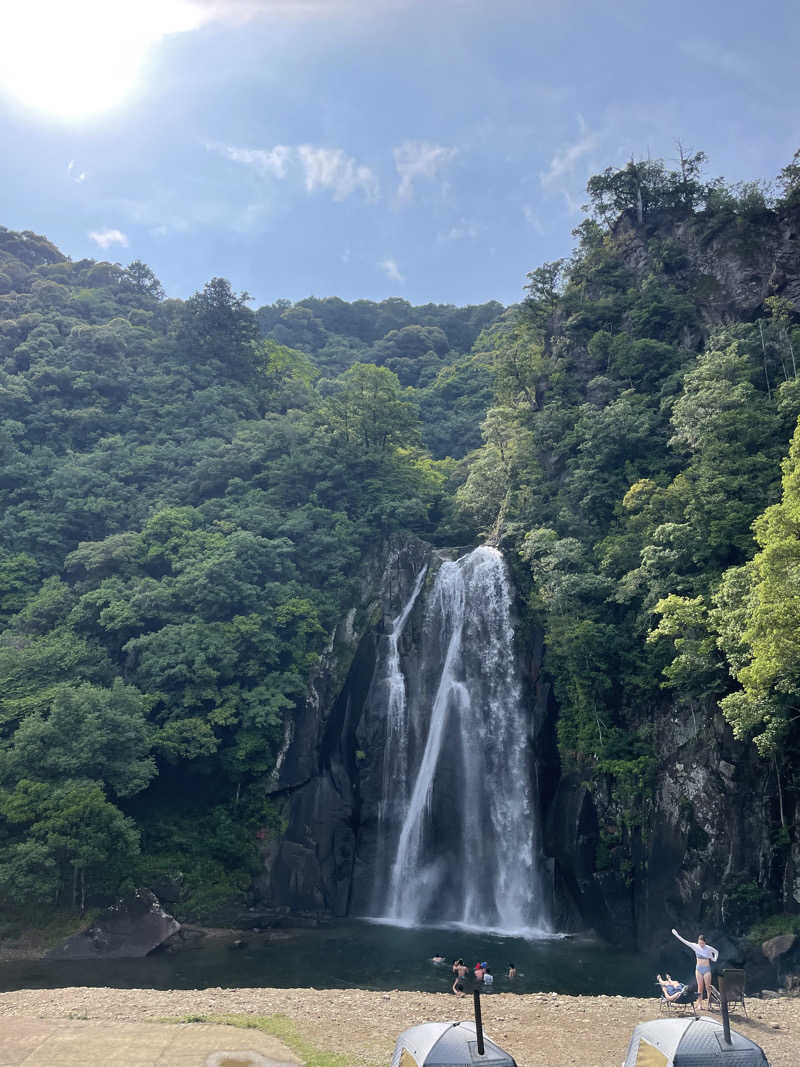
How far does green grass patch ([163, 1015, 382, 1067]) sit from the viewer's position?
9789mm

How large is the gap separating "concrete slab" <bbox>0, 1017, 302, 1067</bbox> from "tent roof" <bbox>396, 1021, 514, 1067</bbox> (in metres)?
2.63

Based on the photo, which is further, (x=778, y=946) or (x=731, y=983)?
(x=778, y=946)

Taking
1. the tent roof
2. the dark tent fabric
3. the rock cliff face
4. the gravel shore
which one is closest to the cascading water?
the rock cliff face

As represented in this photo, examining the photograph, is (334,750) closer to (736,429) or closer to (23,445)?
(736,429)

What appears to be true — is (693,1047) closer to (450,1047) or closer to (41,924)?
→ (450,1047)

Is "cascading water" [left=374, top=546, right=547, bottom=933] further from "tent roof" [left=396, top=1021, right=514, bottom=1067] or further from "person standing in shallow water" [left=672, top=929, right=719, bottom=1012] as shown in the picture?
"tent roof" [left=396, top=1021, right=514, bottom=1067]

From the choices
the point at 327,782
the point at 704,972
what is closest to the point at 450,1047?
the point at 704,972

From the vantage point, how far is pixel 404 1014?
12.5m

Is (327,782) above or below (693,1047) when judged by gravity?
above

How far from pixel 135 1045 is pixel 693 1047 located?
817 cm

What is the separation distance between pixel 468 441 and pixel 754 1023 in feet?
134

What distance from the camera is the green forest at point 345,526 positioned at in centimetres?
1950

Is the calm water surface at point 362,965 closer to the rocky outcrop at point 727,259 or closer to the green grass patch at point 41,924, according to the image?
the green grass patch at point 41,924

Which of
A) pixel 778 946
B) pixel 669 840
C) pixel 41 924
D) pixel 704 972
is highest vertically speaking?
pixel 669 840
